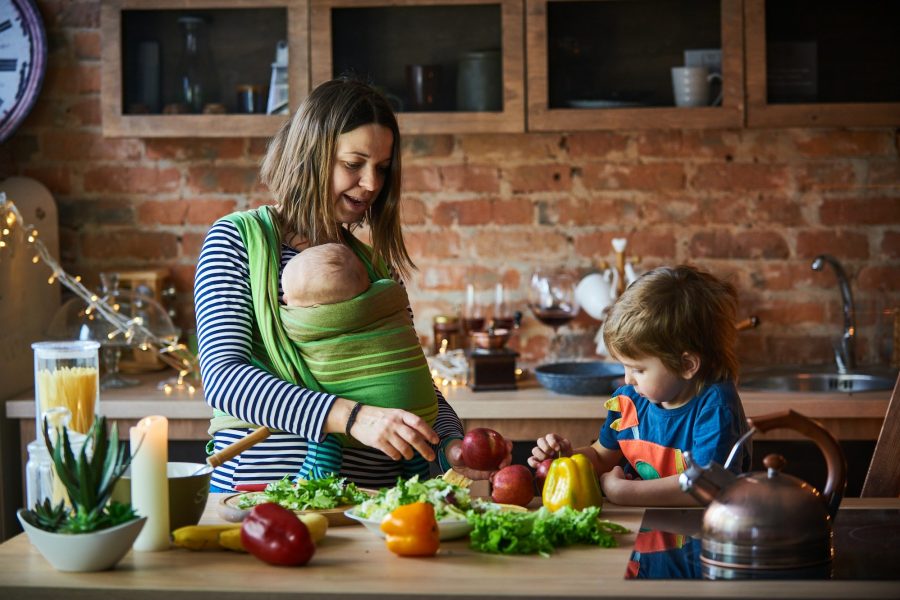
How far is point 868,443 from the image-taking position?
10.4 feet

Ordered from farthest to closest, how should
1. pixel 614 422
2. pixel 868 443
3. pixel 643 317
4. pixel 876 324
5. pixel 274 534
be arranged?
pixel 876 324 → pixel 868 443 → pixel 614 422 → pixel 643 317 → pixel 274 534

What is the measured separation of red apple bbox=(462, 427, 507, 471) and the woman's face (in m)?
0.59

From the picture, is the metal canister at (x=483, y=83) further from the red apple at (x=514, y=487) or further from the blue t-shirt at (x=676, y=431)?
the red apple at (x=514, y=487)

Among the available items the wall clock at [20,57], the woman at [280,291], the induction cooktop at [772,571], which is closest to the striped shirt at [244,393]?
the woman at [280,291]

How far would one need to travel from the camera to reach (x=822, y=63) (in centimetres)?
350

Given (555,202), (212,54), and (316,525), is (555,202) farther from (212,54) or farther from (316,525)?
(316,525)

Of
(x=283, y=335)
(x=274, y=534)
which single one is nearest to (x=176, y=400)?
(x=283, y=335)

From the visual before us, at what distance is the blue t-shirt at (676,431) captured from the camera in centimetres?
212

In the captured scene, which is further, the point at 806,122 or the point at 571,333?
the point at 571,333

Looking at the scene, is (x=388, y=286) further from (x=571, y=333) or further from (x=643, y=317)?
(x=571, y=333)

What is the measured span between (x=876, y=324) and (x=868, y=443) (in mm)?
678

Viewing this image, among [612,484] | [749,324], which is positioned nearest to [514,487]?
[612,484]

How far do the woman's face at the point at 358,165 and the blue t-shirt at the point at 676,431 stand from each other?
0.65m

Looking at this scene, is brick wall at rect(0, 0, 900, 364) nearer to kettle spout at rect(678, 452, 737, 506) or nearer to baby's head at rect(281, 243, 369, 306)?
baby's head at rect(281, 243, 369, 306)
